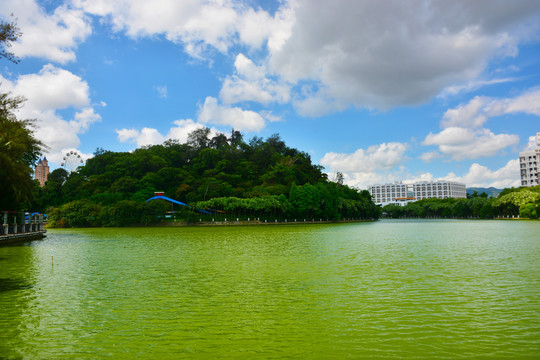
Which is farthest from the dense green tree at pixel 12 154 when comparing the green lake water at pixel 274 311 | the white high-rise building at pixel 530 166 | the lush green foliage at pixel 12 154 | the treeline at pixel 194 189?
the white high-rise building at pixel 530 166

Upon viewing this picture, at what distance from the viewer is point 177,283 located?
40.7ft

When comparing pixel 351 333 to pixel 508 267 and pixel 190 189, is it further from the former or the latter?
pixel 190 189

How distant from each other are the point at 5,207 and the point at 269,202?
48.1 metres

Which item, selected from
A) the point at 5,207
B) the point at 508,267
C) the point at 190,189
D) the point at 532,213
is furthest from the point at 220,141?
the point at 508,267

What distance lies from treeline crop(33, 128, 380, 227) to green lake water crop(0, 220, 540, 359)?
54.6m

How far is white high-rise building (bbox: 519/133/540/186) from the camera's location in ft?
432

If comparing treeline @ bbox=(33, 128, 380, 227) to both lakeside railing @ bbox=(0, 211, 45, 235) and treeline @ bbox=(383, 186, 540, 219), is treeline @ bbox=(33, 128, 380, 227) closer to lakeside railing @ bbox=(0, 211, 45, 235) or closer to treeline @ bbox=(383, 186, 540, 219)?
treeline @ bbox=(383, 186, 540, 219)

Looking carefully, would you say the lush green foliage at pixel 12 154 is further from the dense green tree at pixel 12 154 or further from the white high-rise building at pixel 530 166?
the white high-rise building at pixel 530 166

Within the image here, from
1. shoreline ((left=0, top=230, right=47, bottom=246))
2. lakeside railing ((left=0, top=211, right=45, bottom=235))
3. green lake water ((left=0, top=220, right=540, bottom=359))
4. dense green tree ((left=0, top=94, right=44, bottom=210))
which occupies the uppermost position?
dense green tree ((left=0, top=94, right=44, bottom=210))

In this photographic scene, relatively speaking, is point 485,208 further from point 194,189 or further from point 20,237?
point 20,237

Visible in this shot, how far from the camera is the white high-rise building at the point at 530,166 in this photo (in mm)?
131625

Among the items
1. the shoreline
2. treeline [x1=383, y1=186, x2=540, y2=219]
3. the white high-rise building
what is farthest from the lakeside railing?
the white high-rise building

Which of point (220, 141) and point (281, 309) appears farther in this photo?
point (220, 141)

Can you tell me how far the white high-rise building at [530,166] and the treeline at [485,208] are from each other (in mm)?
19584
